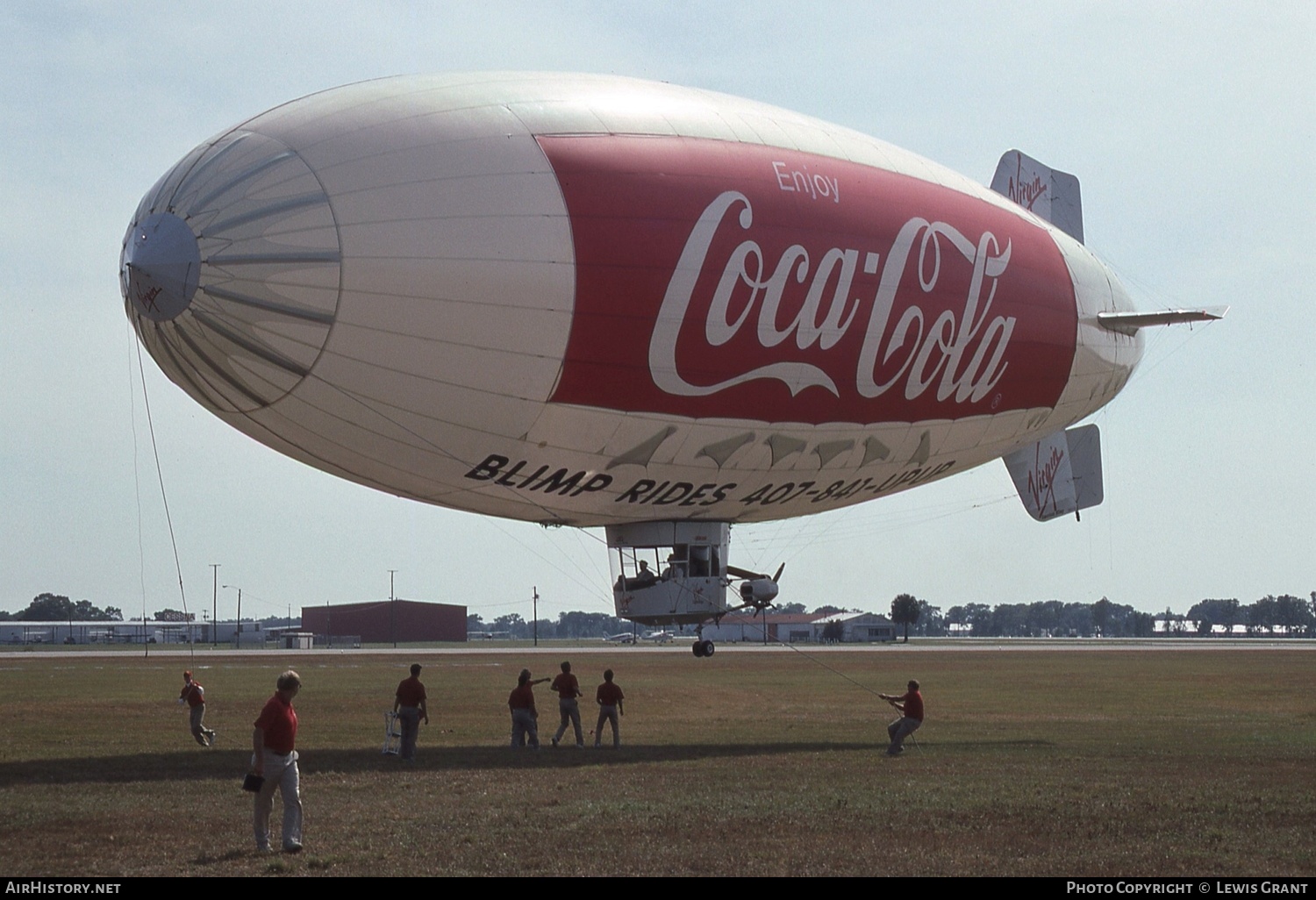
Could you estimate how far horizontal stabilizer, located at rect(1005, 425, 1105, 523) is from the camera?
35906mm

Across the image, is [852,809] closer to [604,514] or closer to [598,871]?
[598,871]

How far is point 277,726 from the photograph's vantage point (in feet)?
48.4

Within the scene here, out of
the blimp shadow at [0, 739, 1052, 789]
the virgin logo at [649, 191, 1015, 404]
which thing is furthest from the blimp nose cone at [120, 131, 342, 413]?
the blimp shadow at [0, 739, 1052, 789]

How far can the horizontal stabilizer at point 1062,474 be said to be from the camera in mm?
35906

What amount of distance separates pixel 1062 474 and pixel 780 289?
15.4 m

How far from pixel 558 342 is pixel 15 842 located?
10.6 meters

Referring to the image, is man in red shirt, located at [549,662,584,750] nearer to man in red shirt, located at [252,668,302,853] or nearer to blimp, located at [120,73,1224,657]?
blimp, located at [120,73,1224,657]

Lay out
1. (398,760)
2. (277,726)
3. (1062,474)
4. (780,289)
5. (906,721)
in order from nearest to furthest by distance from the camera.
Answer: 1. (277,726)
2. (780,289)
3. (398,760)
4. (906,721)
5. (1062,474)

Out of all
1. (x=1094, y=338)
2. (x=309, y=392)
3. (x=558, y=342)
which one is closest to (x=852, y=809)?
(x=558, y=342)

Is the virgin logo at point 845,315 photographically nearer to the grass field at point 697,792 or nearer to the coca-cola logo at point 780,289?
the coca-cola logo at point 780,289

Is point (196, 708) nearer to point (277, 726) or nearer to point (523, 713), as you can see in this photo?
point (523, 713)

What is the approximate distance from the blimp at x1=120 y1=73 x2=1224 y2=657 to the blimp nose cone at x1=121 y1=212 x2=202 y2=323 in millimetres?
48

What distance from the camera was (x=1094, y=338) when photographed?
31.3 meters

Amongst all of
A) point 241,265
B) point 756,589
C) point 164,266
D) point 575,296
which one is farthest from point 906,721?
point 164,266
